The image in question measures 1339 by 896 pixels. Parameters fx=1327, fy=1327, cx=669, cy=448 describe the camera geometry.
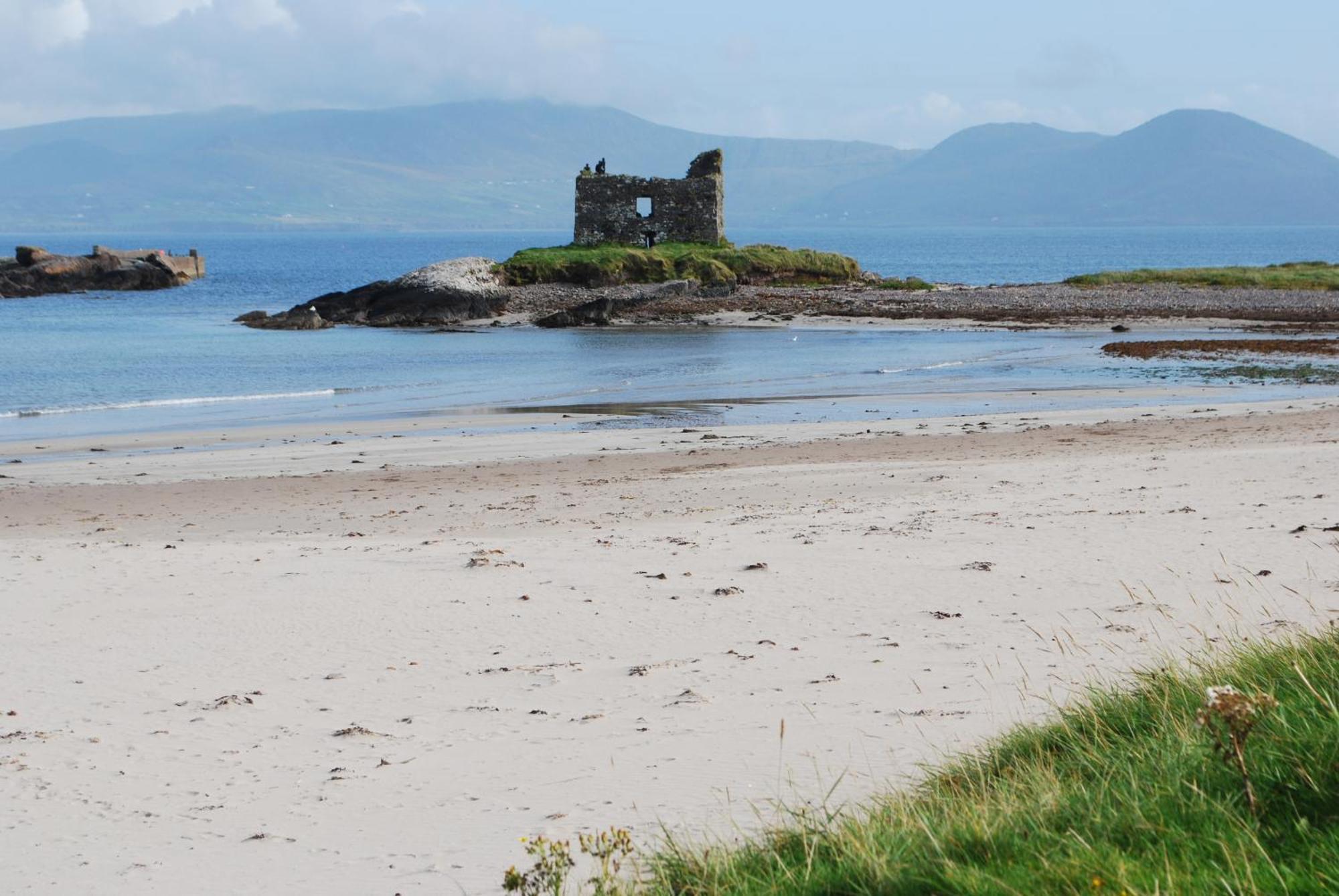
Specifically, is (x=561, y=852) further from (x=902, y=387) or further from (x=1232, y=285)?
(x=1232, y=285)

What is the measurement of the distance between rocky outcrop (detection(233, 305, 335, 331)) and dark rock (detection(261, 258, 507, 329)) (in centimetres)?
17

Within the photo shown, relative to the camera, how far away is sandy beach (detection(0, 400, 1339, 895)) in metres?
5.07

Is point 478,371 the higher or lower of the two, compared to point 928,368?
lower

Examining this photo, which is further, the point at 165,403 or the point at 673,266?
the point at 673,266

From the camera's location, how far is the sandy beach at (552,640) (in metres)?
5.07

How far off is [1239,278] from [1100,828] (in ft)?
163

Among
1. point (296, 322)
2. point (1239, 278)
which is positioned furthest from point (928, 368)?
point (1239, 278)

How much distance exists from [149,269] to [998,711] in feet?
253

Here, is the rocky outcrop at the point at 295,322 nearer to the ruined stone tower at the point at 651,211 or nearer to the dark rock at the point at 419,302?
the dark rock at the point at 419,302

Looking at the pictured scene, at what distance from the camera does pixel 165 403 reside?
2580 cm

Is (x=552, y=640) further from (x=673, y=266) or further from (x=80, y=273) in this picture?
(x=80, y=273)

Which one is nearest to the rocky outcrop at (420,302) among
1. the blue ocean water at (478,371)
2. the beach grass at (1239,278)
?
the blue ocean water at (478,371)

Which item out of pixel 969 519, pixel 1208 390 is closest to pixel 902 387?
pixel 1208 390

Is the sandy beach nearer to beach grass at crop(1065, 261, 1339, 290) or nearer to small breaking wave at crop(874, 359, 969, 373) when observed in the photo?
small breaking wave at crop(874, 359, 969, 373)
